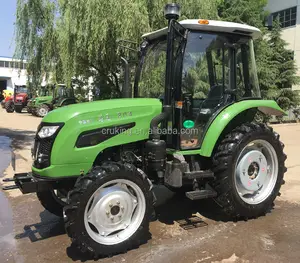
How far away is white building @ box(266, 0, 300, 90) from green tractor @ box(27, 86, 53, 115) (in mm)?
15224

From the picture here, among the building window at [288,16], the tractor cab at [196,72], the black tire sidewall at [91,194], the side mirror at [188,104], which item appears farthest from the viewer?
the building window at [288,16]

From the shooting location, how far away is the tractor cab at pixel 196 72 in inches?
161

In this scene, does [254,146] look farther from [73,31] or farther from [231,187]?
[73,31]

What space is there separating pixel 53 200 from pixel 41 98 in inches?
743

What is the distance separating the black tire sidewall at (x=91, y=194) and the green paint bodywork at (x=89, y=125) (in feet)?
1.11

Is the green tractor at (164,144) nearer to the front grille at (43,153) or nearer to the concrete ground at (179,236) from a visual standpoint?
the front grille at (43,153)

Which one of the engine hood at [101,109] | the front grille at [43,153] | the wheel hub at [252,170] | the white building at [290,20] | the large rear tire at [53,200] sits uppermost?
the white building at [290,20]

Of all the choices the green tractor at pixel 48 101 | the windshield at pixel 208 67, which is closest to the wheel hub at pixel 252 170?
the windshield at pixel 208 67

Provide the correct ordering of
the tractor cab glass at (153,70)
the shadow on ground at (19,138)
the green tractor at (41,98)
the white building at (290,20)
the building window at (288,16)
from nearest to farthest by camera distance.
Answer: the tractor cab glass at (153,70) < the shadow on ground at (19,138) < the white building at (290,20) < the building window at (288,16) < the green tractor at (41,98)

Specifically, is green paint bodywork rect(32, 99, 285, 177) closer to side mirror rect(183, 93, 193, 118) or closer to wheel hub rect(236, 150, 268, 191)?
side mirror rect(183, 93, 193, 118)

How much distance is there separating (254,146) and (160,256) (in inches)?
82.2

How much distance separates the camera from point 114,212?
3.71 m

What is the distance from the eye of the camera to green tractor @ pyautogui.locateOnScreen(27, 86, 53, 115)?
2200cm

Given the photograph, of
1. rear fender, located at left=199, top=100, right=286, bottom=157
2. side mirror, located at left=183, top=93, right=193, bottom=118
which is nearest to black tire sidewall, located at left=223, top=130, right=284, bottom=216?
rear fender, located at left=199, top=100, right=286, bottom=157
